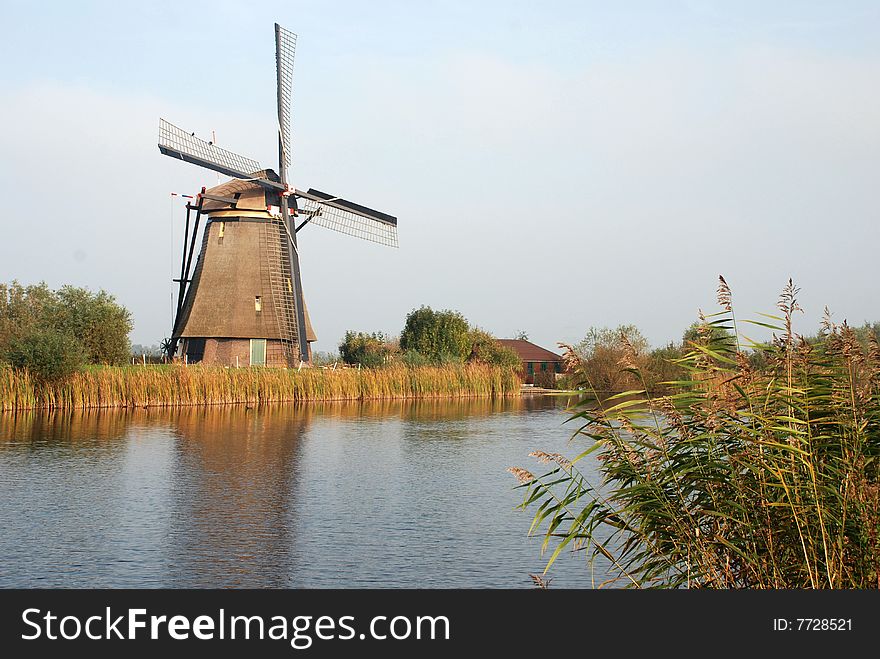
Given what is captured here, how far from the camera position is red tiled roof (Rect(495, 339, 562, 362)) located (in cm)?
5431

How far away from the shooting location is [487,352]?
4644 cm

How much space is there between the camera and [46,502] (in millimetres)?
10344

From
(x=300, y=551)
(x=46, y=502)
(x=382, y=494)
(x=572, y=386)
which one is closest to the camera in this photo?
(x=572, y=386)

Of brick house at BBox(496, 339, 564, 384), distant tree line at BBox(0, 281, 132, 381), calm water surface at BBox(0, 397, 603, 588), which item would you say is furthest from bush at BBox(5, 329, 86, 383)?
brick house at BBox(496, 339, 564, 384)

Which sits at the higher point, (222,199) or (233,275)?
(222,199)

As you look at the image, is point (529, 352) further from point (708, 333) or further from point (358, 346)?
point (708, 333)

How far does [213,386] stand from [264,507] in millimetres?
16923

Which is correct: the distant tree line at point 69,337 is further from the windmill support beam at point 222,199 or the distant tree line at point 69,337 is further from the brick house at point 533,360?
the brick house at point 533,360

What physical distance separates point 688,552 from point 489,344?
140ft

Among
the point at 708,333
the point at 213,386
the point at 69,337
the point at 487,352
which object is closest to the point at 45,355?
the point at 69,337

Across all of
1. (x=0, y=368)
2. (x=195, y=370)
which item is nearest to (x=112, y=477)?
(x=0, y=368)

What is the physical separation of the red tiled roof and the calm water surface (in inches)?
1348

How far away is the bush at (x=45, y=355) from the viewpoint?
22.9 metres
